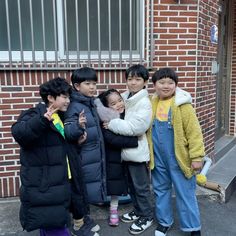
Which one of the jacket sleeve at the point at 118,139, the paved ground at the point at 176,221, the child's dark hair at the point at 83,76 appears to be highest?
the child's dark hair at the point at 83,76

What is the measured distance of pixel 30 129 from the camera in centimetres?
244

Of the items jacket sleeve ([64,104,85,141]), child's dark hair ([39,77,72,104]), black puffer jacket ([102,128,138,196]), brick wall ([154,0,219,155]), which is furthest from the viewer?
brick wall ([154,0,219,155])

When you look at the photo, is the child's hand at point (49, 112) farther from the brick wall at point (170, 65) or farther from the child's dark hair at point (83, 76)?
the brick wall at point (170, 65)

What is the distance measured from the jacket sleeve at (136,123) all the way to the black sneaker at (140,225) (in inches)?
35.4

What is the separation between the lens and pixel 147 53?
4160 mm

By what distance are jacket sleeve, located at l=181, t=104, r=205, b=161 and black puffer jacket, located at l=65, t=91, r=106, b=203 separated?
2.48 ft

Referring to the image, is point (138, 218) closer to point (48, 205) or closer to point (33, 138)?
point (48, 205)

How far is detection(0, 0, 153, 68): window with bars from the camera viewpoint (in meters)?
3.87

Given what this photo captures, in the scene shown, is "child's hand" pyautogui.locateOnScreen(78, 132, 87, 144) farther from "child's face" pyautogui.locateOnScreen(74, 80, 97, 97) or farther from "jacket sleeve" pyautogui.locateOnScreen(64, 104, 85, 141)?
"child's face" pyautogui.locateOnScreen(74, 80, 97, 97)

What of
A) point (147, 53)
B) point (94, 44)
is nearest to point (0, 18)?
point (94, 44)

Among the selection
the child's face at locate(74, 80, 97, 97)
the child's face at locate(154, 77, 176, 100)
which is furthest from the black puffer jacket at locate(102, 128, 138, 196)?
the child's face at locate(154, 77, 176, 100)

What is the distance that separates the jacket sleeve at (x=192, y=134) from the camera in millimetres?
2922

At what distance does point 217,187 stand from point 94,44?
2.29 m

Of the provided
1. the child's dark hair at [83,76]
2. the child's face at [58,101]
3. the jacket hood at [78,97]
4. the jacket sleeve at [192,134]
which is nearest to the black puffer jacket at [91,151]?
the jacket hood at [78,97]
